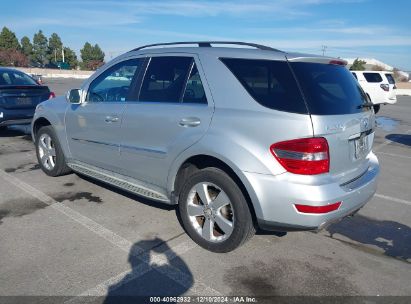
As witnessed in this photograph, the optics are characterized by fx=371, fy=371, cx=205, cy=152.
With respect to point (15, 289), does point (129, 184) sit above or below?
above

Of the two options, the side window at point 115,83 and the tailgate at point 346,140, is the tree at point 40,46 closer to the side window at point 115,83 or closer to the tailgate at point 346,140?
the side window at point 115,83

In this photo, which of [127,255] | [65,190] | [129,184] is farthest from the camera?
[65,190]

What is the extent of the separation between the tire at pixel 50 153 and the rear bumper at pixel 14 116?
2493 mm

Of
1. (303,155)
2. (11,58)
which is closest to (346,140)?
(303,155)

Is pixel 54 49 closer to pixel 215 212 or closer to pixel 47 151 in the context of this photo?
pixel 47 151

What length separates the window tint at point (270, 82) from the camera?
293cm

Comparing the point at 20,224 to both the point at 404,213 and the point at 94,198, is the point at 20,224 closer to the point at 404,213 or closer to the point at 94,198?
the point at 94,198

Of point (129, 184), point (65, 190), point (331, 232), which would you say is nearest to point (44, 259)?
point (129, 184)

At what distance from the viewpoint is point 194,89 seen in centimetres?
351

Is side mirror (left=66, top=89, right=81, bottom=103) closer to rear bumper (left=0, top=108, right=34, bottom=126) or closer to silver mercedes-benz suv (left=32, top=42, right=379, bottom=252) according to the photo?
silver mercedes-benz suv (left=32, top=42, right=379, bottom=252)

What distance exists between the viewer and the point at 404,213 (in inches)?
180

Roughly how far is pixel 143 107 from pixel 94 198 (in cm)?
155

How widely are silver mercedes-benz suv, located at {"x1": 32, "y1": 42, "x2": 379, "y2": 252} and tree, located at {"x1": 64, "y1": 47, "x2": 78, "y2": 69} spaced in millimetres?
104192

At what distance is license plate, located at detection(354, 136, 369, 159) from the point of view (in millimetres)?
3275
